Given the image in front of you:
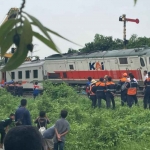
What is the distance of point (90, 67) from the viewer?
82.0 ft

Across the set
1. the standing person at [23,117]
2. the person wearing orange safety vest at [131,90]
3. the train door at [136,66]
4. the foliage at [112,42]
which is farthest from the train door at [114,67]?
the foliage at [112,42]

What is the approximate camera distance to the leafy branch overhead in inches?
33.8

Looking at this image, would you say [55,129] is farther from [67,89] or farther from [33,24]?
[67,89]

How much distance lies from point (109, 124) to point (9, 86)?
58.2 ft

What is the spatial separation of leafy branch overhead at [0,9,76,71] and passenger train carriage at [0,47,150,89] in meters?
19.5

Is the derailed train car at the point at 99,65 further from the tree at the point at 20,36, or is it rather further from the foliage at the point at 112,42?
the tree at the point at 20,36

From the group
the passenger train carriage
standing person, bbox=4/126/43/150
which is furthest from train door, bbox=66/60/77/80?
standing person, bbox=4/126/43/150

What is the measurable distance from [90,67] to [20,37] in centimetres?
2414

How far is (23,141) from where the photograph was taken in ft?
6.23

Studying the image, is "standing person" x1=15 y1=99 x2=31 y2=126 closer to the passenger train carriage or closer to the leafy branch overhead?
the leafy branch overhead

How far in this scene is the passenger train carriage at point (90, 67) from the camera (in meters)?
22.5

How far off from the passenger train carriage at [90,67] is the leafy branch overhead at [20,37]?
19.5 m

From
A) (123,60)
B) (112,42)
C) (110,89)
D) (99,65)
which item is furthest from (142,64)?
(112,42)

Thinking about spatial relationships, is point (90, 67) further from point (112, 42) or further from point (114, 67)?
point (112, 42)
